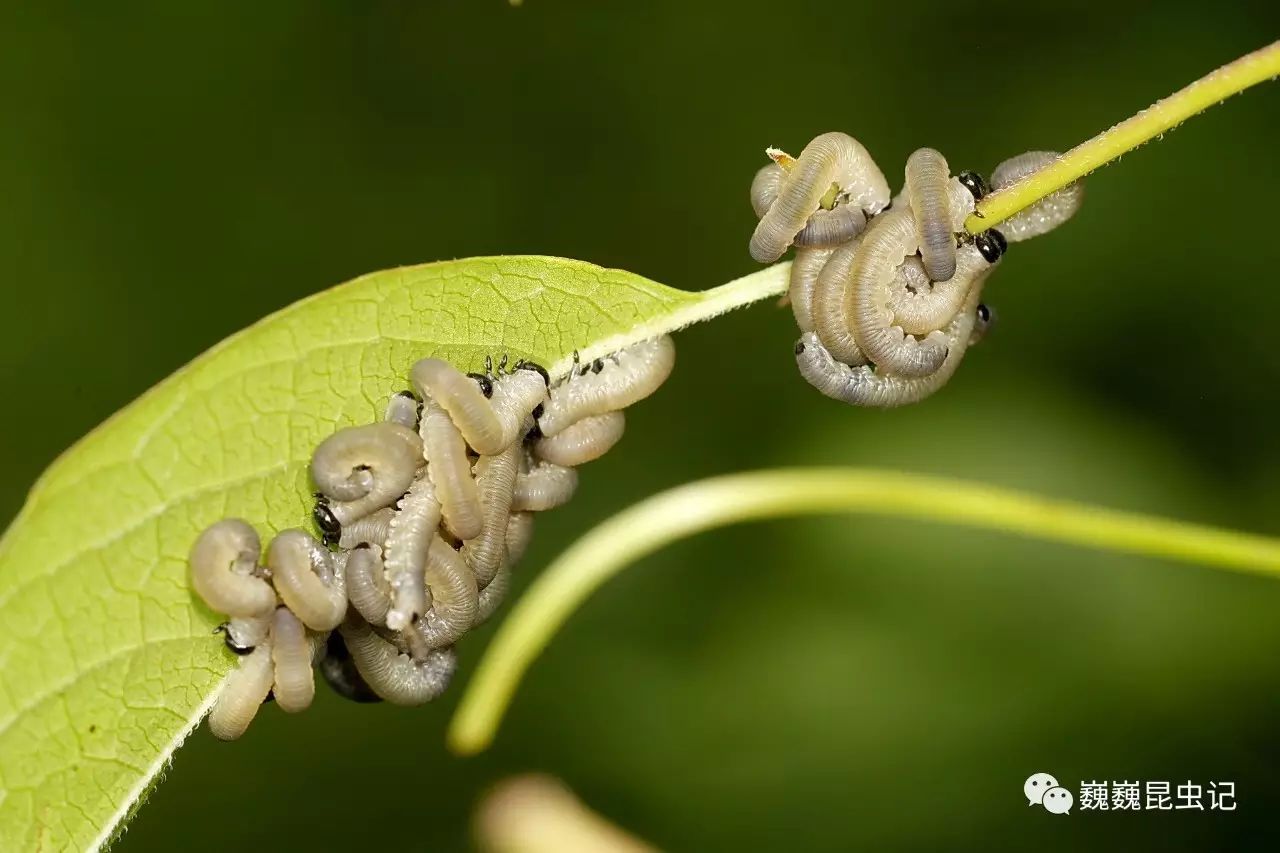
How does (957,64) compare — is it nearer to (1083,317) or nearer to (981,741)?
(1083,317)

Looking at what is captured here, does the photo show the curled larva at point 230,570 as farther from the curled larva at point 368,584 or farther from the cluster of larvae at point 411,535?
the curled larva at point 368,584

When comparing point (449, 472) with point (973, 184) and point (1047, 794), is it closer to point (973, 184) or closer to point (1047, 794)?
point (973, 184)

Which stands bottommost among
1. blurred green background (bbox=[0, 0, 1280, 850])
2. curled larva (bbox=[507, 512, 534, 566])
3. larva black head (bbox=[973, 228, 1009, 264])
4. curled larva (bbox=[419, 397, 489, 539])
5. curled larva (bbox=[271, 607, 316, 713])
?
curled larva (bbox=[271, 607, 316, 713])

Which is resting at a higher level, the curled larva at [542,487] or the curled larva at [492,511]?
the curled larva at [542,487]

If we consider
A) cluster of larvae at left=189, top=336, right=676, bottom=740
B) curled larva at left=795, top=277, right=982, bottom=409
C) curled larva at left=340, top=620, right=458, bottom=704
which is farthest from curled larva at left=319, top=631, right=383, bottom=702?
Answer: curled larva at left=795, top=277, right=982, bottom=409

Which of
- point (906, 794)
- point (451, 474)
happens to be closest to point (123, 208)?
point (451, 474)

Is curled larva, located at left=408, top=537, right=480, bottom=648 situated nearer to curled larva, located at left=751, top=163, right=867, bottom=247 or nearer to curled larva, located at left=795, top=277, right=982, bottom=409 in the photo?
curled larva, located at left=795, top=277, right=982, bottom=409

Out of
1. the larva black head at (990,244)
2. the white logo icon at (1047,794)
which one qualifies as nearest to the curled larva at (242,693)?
the larva black head at (990,244)
